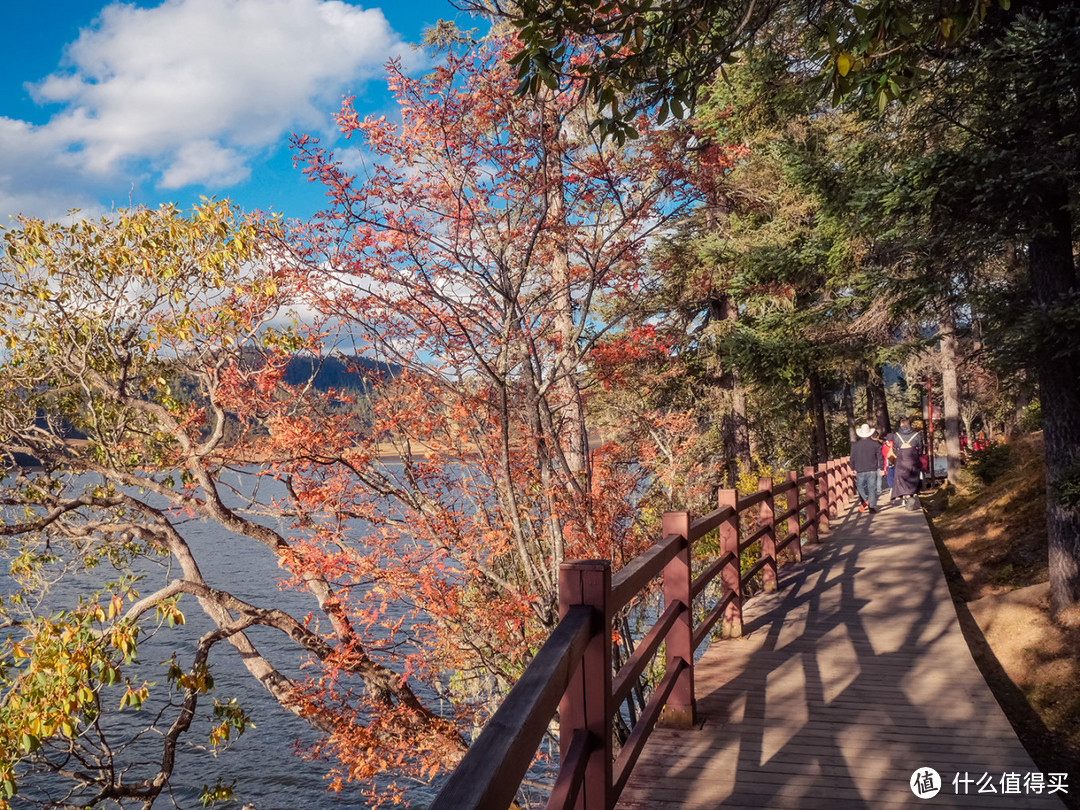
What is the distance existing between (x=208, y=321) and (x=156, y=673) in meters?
14.9

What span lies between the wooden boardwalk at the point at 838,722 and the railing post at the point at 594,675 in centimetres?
93

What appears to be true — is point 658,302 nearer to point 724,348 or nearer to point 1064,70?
point 724,348

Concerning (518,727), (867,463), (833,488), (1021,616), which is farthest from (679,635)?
(833,488)

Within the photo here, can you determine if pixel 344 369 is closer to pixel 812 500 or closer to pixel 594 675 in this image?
pixel 812 500

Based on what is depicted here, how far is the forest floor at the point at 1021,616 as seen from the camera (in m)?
6.04

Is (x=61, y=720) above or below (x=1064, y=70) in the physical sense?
below

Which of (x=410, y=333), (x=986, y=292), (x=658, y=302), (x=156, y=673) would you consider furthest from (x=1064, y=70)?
(x=156, y=673)

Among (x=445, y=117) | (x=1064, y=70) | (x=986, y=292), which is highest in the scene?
(x=445, y=117)

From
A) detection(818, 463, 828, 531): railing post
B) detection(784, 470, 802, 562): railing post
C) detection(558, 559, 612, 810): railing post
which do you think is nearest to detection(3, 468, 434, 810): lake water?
detection(784, 470, 802, 562): railing post

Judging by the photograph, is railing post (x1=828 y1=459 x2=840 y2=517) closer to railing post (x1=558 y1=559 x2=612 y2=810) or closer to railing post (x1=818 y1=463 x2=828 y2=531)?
railing post (x1=818 y1=463 x2=828 y2=531)

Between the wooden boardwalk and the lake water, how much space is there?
965cm

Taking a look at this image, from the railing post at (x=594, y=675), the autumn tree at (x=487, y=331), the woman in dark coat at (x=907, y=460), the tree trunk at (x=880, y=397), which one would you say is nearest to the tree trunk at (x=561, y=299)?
the autumn tree at (x=487, y=331)

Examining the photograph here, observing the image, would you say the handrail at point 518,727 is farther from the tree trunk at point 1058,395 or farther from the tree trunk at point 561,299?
the tree trunk at point 1058,395

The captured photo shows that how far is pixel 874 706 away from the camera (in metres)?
5.10
